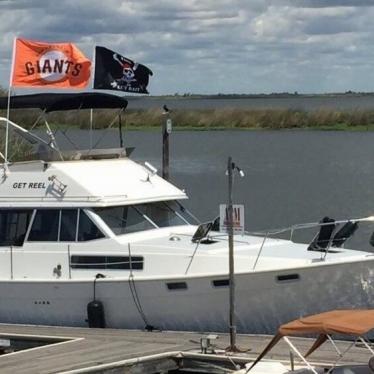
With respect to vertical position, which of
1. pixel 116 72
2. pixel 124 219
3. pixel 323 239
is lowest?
pixel 323 239

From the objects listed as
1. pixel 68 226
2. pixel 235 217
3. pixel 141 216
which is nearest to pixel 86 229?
pixel 68 226

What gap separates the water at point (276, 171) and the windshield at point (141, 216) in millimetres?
9405

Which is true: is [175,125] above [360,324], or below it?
above

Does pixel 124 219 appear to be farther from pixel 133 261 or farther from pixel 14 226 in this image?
pixel 14 226

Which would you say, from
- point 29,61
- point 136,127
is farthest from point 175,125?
point 29,61

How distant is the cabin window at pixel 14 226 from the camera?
1641 centimetres

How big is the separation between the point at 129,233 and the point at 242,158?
39703mm

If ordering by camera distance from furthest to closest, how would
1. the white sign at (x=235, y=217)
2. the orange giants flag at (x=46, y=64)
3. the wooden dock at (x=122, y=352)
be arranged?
the orange giants flag at (x=46, y=64)
the white sign at (x=235, y=217)
the wooden dock at (x=122, y=352)

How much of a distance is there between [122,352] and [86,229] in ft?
8.38

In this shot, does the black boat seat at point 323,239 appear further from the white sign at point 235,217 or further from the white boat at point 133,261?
the white sign at point 235,217

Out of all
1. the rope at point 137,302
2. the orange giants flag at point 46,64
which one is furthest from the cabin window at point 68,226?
the orange giants flag at point 46,64

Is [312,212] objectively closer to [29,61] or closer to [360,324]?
[29,61]

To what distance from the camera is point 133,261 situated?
51.4ft

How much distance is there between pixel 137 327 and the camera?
1555cm
